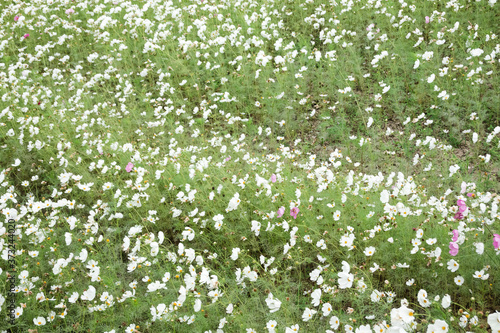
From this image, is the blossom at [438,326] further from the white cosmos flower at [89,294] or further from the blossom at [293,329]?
the white cosmos flower at [89,294]

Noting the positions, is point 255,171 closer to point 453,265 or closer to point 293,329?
point 293,329

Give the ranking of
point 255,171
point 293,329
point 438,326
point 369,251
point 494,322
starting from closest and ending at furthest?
1. point 494,322
2. point 438,326
3. point 293,329
4. point 369,251
5. point 255,171

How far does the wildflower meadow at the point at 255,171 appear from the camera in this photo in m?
2.66

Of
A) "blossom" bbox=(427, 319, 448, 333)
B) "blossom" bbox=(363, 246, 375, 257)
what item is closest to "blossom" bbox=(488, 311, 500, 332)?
"blossom" bbox=(427, 319, 448, 333)

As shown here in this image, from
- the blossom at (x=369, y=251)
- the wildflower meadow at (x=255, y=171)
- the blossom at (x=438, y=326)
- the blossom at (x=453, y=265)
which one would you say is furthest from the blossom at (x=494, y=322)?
the blossom at (x=369, y=251)

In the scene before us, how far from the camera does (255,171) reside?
12.6ft

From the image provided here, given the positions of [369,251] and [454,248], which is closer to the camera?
[454,248]

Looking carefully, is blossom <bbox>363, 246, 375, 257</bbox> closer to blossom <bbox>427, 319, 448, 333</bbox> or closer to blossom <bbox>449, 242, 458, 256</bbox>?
blossom <bbox>449, 242, 458, 256</bbox>

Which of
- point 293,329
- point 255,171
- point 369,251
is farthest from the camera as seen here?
point 255,171

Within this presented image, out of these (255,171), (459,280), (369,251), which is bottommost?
(255,171)

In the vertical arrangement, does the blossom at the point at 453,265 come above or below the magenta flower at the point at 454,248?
below

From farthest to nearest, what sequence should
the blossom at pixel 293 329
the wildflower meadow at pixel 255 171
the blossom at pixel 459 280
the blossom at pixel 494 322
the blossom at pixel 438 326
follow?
1. the wildflower meadow at pixel 255 171
2. the blossom at pixel 459 280
3. the blossom at pixel 293 329
4. the blossom at pixel 438 326
5. the blossom at pixel 494 322

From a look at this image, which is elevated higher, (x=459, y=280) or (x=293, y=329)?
(x=459, y=280)

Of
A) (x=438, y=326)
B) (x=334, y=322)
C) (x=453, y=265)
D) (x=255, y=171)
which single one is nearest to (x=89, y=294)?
(x=334, y=322)
